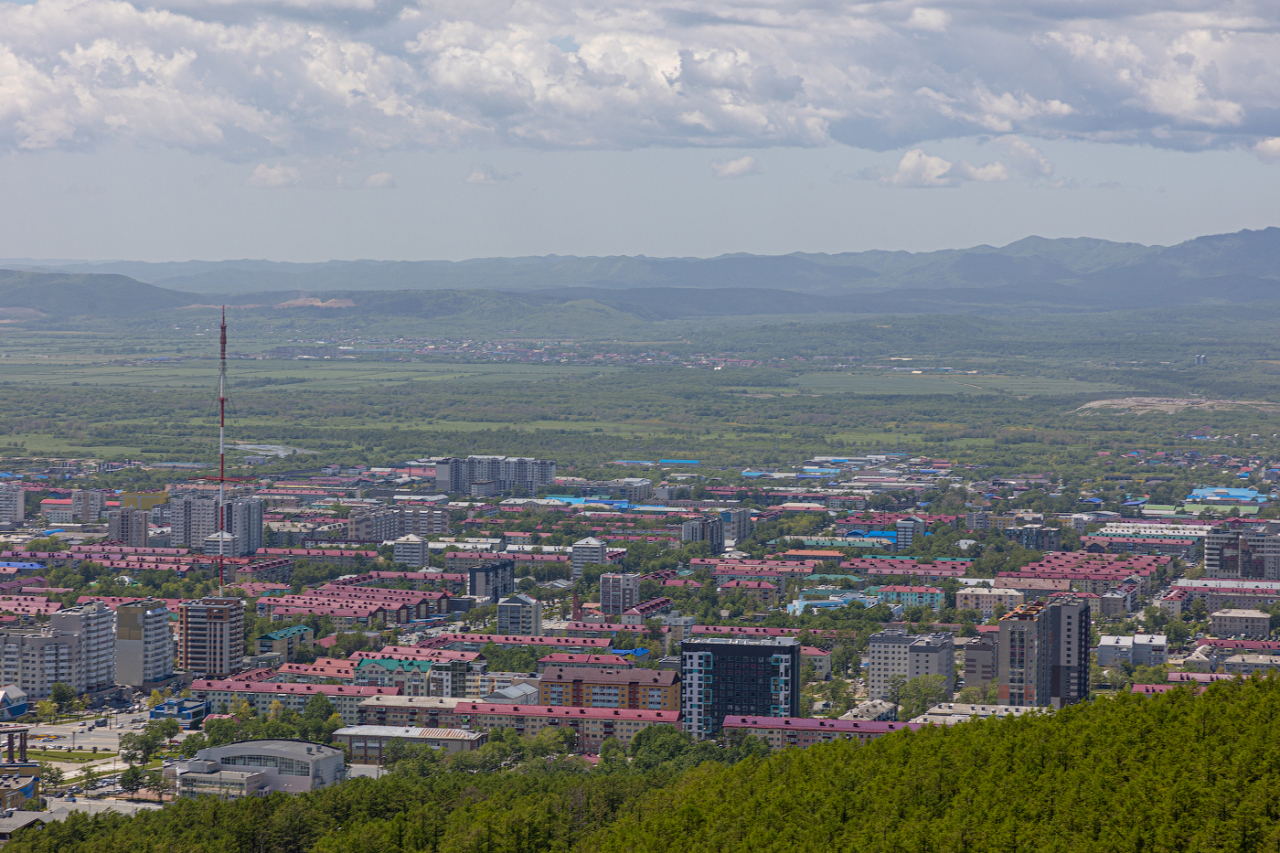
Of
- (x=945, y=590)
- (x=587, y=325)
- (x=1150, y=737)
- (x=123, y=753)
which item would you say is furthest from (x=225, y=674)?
(x=587, y=325)

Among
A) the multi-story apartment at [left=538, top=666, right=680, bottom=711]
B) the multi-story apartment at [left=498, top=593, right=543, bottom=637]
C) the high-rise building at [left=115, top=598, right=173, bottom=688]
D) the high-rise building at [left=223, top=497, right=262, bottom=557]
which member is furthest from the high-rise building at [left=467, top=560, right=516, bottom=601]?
the multi-story apartment at [left=538, top=666, right=680, bottom=711]

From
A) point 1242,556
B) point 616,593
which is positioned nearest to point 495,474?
point 616,593

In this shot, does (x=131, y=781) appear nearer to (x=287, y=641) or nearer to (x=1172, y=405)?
(x=287, y=641)

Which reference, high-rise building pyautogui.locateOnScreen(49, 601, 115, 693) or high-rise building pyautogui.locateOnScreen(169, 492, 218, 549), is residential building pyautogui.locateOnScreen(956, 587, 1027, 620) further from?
high-rise building pyautogui.locateOnScreen(169, 492, 218, 549)

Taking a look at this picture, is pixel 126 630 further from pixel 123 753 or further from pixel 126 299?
pixel 126 299

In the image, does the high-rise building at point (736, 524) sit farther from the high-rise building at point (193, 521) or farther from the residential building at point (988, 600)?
the high-rise building at point (193, 521)
